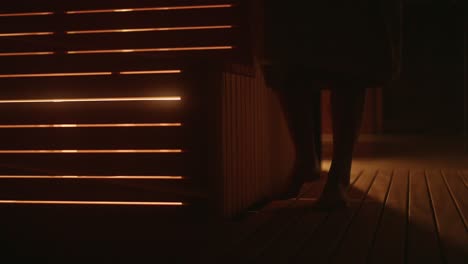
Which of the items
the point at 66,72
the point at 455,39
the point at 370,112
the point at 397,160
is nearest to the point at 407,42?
the point at 455,39

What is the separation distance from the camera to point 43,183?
1.84m

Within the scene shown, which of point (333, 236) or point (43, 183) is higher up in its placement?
point (43, 183)

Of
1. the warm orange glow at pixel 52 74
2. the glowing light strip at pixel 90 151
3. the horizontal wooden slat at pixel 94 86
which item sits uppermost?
the warm orange glow at pixel 52 74

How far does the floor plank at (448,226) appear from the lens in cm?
122

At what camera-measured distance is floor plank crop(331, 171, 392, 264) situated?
122cm

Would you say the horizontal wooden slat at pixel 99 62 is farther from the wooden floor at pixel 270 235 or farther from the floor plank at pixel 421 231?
the floor plank at pixel 421 231

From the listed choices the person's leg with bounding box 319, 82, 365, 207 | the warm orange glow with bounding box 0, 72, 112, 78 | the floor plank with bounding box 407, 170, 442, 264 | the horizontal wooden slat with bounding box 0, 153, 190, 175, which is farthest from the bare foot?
the warm orange glow with bounding box 0, 72, 112, 78

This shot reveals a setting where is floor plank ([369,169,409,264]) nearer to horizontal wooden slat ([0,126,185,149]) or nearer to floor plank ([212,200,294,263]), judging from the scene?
floor plank ([212,200,294,263])

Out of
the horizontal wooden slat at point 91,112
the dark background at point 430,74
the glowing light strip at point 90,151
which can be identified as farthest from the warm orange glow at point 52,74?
the dark background at point 430,74

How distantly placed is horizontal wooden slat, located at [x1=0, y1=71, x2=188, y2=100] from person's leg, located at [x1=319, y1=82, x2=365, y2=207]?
56cm

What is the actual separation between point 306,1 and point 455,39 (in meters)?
6.41

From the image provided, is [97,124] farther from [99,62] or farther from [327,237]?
[327,237]

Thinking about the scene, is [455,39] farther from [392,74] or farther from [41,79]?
[41,79]

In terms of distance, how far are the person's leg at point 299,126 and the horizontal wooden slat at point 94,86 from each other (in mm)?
430
